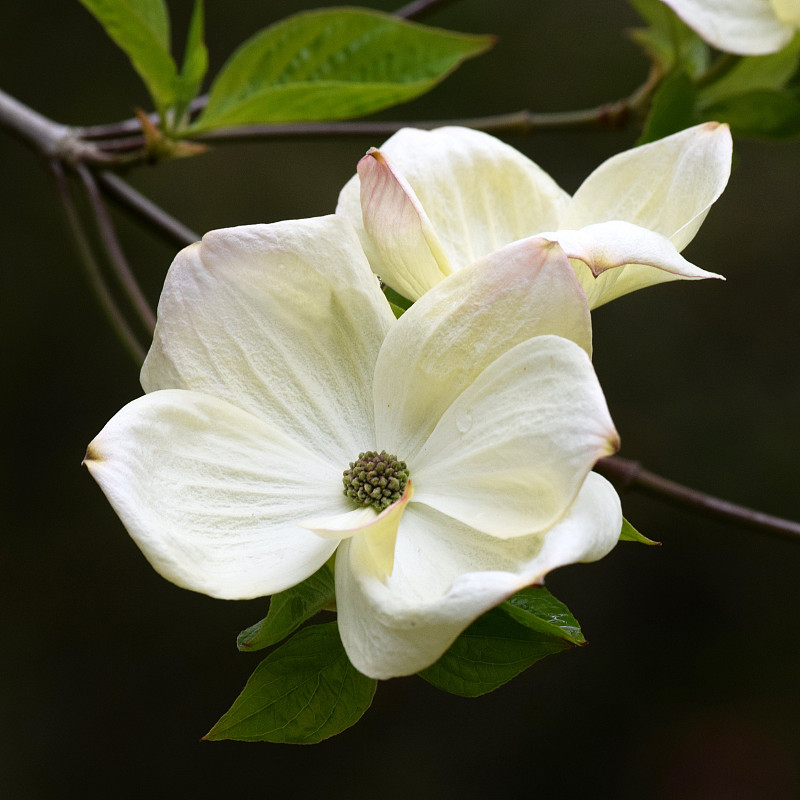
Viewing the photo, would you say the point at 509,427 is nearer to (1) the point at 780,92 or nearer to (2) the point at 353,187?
(2) the point at 353,187

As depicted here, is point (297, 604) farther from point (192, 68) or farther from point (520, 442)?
point (192, 68)

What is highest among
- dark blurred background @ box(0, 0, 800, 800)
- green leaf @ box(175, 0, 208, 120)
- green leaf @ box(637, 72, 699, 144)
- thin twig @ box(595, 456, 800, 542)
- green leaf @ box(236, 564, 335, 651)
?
green leaf @ box(175, 0, 208, 120)

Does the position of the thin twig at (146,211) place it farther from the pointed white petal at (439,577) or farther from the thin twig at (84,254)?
the pointed white petal at (439,577)

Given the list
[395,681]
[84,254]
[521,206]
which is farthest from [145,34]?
[395,681]

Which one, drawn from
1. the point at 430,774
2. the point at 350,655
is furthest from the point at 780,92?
the point at 430,774

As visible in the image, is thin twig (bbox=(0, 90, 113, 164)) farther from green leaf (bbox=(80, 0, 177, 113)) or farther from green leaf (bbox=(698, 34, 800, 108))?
green leaf (bbox=(698, 34, 800, 108))

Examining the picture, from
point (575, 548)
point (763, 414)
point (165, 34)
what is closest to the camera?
point (575, 548)

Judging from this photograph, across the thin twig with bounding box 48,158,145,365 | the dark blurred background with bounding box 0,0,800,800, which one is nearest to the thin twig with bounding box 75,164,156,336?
the thin twig with bounding box 48,158,145,365
